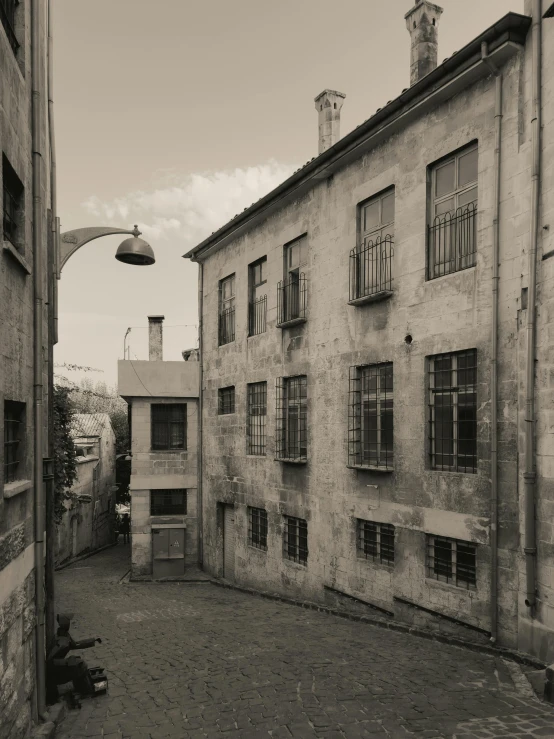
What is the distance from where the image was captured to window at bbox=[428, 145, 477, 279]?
32.4 feet

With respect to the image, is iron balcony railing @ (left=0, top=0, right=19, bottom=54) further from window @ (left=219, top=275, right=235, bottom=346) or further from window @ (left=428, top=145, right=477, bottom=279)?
window @ (left=219, top=275, right=235, bottom=346)

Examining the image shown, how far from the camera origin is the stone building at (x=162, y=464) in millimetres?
19094

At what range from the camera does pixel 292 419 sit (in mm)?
14656

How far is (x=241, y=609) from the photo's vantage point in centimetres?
1368

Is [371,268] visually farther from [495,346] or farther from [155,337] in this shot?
[155,337]

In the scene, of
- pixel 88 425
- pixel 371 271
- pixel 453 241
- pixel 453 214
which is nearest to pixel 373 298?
pixel 371 271

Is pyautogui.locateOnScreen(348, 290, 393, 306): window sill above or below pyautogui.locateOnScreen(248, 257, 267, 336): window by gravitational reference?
below

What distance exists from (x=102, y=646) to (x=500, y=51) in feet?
37.5

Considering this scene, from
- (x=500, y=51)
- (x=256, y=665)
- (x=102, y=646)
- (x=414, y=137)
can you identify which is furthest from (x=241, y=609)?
(x=500, y=51)

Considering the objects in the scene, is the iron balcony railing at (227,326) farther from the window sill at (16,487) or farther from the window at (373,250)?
the window sill at (16,487)

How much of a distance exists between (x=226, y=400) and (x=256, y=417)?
210 centimetres

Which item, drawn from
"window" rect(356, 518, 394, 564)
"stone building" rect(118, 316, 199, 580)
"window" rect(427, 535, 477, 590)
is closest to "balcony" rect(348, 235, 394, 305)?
"window" rect(356, 518, 394, 564)

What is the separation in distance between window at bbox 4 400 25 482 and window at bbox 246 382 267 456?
9064mm

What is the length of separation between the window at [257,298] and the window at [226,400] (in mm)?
2131
